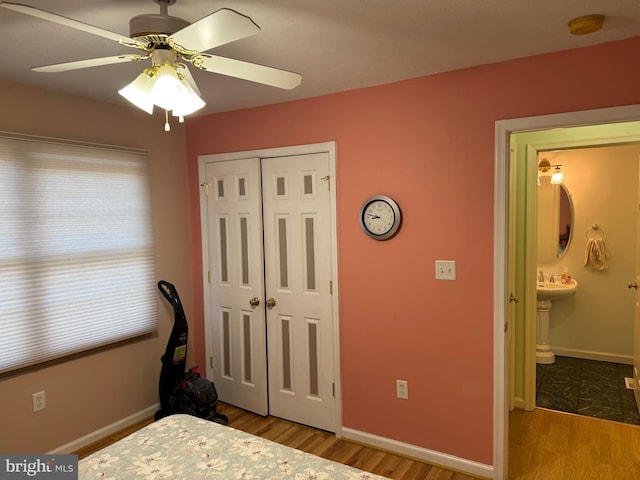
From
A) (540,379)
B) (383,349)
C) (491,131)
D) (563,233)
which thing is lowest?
(540,379)

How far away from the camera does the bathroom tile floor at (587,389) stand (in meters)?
3.55

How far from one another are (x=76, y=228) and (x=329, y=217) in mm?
1689

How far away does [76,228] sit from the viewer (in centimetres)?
303

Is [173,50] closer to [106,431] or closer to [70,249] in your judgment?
[70,249]

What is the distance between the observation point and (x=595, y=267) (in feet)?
15.4

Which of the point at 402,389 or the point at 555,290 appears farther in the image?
the point at 555,290

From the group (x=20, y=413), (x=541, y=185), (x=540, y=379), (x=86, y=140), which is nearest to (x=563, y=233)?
(x=541, y=185)

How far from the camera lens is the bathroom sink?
4.51 m

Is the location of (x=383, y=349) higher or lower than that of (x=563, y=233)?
lower

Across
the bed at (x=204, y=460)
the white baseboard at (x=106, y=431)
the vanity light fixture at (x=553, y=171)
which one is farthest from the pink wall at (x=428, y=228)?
the vanity light fixture at (x=553, y=171)

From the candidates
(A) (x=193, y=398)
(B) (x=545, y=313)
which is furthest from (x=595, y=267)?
(A) (x=193, y=398)

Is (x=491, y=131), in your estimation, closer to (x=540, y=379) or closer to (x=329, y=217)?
(x=329, y=217)

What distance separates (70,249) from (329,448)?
2.18m

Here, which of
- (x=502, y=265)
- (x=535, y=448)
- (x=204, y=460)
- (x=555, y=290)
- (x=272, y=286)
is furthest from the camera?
(x=555, y=290)
